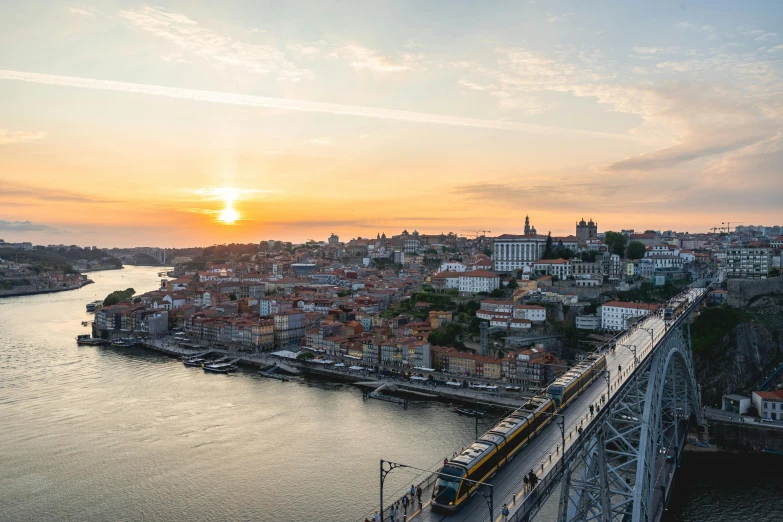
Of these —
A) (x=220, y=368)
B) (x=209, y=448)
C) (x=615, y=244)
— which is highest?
(x=615, y=244)

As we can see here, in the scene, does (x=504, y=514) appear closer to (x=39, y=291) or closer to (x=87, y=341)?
(x=87, y=341)

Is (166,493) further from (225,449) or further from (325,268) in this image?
(325,268)

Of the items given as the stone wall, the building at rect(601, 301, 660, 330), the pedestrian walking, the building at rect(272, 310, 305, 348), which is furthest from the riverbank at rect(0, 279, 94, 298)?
the pedestrian walking

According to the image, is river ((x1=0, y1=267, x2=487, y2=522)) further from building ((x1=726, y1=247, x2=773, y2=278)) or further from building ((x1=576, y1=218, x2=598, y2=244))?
building ((x1=576, y1=218, x2=598, y2=244))

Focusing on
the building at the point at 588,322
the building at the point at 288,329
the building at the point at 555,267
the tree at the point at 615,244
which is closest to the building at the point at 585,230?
the tree at the point at 615,244

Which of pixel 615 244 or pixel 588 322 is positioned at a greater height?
pixel 615 244

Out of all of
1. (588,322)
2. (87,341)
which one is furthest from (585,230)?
(87,341)
